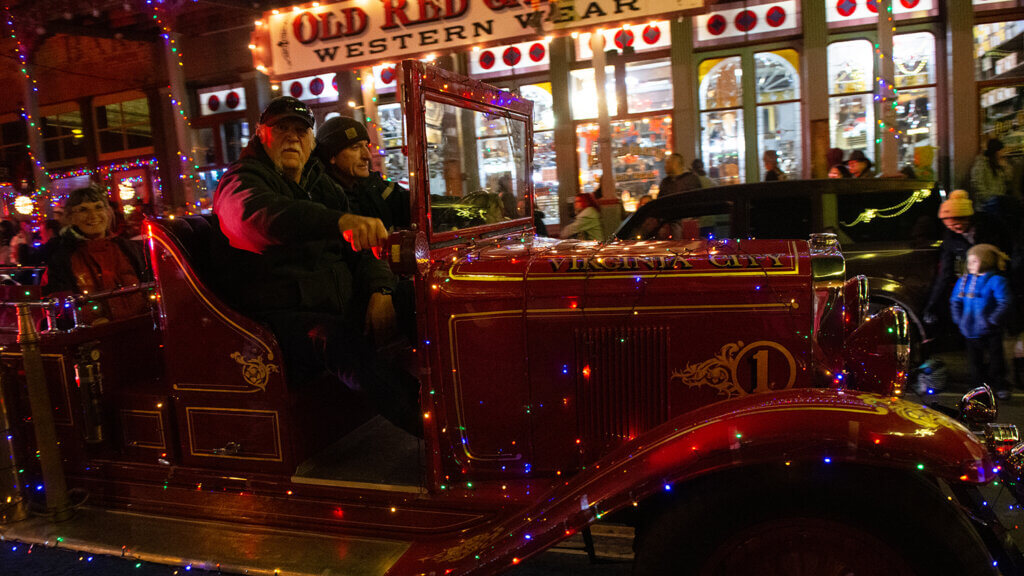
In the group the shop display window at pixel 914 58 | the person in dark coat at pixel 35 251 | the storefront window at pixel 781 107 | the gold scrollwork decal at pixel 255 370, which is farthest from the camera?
the storefront window at pixel 781 107

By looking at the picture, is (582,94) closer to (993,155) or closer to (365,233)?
(993,155)

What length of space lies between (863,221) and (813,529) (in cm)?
436

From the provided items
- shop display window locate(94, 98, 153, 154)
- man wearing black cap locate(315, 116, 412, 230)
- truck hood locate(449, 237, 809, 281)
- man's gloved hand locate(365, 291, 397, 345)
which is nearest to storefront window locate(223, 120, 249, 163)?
shop display window locate(94, 98, 153, 154)

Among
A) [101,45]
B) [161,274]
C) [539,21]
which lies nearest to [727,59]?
[539,21]

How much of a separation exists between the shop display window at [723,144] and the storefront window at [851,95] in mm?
1335

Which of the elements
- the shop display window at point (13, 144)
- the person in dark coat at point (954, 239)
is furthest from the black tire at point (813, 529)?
the shop display window at point (13, 144)

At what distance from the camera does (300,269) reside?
3.24 metres

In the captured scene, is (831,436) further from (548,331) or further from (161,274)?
(161,274)

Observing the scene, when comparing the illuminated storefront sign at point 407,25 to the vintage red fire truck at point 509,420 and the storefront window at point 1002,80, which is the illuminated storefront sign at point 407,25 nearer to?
the vintage red fire truck at point 509,420

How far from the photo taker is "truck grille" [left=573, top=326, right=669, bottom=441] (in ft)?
8.48

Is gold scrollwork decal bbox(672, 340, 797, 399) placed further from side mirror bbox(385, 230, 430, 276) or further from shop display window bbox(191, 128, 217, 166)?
shop display window bbox(191, 128, 217, 166)

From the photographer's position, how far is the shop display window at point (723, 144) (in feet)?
37.6

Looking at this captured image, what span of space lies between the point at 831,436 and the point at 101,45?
56.2ft

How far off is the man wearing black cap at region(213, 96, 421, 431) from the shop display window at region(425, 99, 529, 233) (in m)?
0.37
